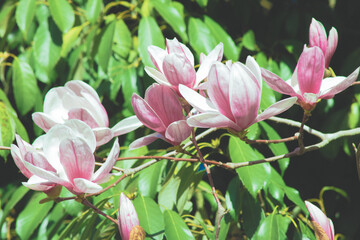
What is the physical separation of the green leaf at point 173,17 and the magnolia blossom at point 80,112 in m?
0.66

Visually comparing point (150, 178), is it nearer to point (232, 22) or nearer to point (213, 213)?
point (213, 213)

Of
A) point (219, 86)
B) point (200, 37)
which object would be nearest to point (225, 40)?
point (200, 37)

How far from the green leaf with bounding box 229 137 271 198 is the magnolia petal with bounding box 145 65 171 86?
0.39 m

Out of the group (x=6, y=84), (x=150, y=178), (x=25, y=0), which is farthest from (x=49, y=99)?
(x=6, y=84)

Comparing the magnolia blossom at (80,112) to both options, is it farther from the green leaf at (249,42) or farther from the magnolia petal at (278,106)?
the green leaf at (249,42)

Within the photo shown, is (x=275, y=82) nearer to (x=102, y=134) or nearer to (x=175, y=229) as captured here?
(x=102, y=134)

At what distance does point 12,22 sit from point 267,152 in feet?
3.53

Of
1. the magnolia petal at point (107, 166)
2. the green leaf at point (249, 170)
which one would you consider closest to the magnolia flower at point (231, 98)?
the magnolia petal at point (107, 166)

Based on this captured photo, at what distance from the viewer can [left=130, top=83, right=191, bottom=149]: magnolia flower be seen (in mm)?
675

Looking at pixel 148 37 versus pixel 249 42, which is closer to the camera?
pixel 148 37

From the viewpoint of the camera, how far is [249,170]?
40.3 inches

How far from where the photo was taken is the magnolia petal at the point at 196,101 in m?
0.64

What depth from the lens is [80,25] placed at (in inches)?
70.1

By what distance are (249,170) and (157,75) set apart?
16.6 inches
